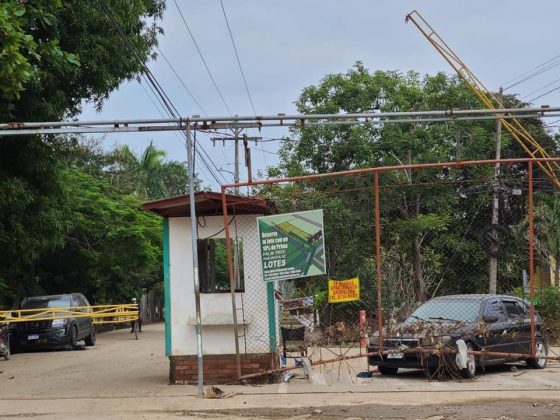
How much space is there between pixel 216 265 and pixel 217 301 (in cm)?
96

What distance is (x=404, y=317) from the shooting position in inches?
543

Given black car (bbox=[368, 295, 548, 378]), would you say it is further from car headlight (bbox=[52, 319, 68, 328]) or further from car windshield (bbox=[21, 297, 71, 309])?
car windshield (bbox=[21, 297, 71, 309])

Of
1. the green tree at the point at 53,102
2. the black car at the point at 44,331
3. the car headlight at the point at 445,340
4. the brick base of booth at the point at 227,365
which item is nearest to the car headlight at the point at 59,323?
the black car at the point at 44,331

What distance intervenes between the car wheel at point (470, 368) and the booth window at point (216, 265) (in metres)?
4.04

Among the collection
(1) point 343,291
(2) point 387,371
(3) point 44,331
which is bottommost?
(2) point 387,371

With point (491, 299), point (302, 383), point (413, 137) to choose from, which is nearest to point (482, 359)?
point (491, 299)

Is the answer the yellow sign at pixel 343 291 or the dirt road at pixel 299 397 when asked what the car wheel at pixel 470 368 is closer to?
the dirt road at pixel 299 397

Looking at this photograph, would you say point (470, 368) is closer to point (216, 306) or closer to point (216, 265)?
point (216, 306)

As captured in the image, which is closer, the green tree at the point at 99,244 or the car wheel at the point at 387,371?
the car wheel at the point at 387,371

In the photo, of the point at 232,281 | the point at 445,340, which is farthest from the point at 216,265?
the point at 445,340

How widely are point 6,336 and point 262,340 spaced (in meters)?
10.6

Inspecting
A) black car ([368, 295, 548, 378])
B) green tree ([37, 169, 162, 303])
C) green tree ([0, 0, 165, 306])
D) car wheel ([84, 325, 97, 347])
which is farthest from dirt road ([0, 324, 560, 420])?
green tree ([37, 169, 162, 303])

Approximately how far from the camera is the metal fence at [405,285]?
39.6ft

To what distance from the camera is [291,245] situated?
11.2 meters
